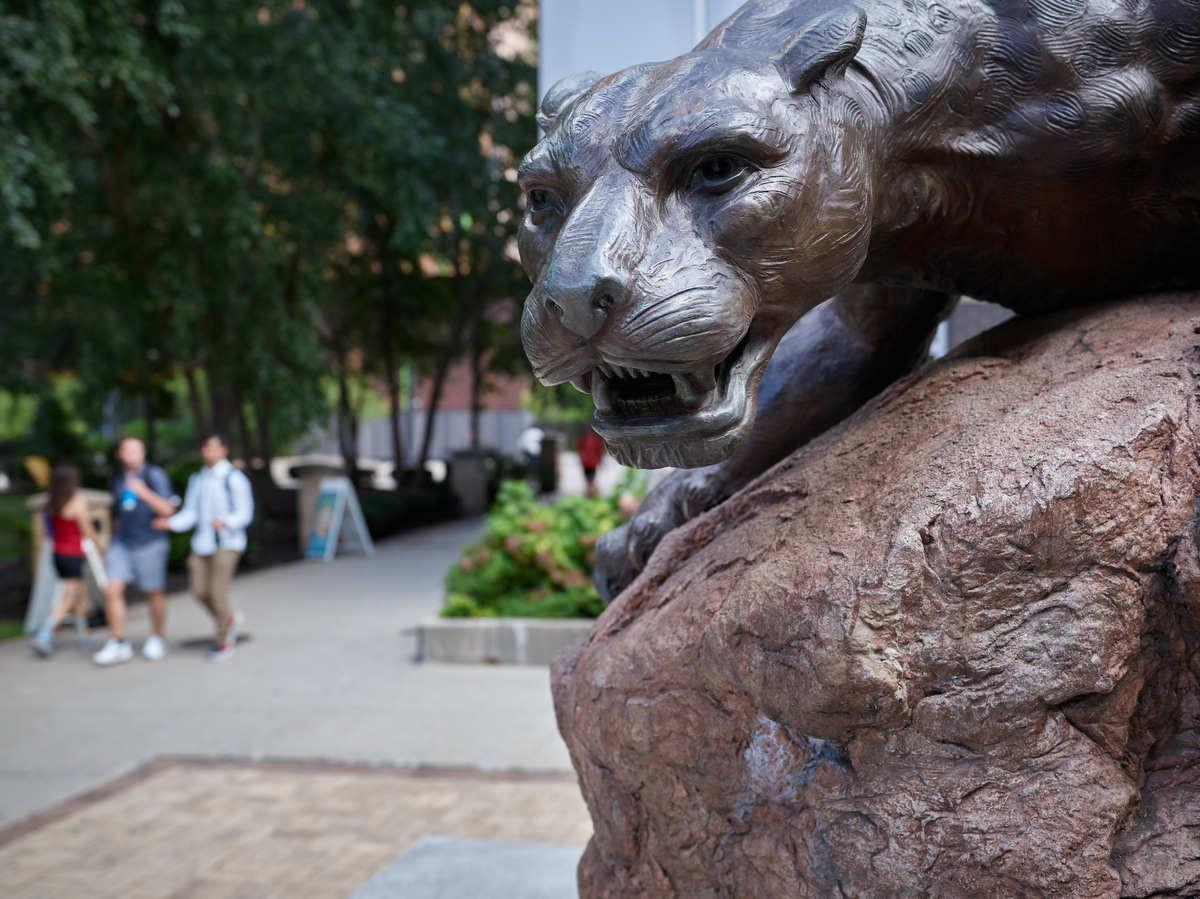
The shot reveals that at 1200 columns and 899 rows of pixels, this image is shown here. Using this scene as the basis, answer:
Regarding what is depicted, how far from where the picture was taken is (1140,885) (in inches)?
65.1

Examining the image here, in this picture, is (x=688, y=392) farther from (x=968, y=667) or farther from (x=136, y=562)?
(x=136, y=562)

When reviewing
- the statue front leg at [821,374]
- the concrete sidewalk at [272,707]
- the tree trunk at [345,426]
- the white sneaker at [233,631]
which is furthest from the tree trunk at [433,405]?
the statue front leg at [821,374]

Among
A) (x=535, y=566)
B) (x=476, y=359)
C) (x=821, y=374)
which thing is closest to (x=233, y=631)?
(x=535, y=566)

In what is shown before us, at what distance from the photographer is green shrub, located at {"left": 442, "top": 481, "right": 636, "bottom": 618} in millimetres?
8578

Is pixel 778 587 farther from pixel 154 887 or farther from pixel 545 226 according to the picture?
pixel 154 887

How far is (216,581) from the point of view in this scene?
8891 millimetres

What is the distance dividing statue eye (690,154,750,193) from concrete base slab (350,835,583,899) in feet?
7.64

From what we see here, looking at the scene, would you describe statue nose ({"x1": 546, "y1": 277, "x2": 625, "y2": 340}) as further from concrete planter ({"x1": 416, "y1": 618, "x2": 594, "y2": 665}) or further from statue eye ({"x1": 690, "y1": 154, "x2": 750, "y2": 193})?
concrete planter ({"x1": 416, "y1": 618, "x2": 594, "y2": 665})

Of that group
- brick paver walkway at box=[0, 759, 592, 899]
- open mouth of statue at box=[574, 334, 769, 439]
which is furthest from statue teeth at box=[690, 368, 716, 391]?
brick paver walkway at box=[0, 759, 592, 899]

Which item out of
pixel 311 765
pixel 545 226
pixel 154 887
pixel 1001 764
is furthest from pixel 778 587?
pixel 311 765

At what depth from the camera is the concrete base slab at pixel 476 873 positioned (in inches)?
135

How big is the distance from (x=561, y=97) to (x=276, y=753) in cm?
545

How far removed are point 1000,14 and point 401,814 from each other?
185 inches

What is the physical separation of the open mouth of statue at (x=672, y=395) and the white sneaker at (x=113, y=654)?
27.0ft
